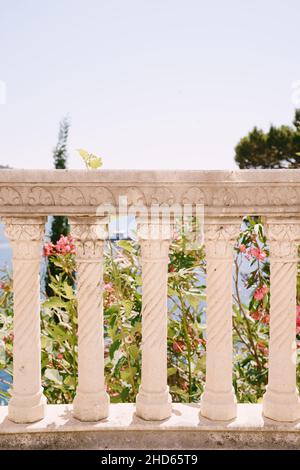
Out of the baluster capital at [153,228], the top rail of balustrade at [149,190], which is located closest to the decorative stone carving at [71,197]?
the top rail of balustrade at [149,190]

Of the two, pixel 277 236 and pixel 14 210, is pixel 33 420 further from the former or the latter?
pixel 277 236

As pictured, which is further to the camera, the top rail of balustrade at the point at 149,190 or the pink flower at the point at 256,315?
the pink flower at the point at 256,315

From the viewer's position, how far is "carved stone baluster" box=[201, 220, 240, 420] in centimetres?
303

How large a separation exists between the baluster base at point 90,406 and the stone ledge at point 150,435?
5cm

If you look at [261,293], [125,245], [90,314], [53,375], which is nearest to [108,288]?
[125,245]

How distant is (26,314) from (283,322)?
1.72 meters

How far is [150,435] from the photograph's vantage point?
3.07 meters

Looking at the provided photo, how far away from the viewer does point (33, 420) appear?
10.1ft

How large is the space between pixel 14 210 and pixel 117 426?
1.59m

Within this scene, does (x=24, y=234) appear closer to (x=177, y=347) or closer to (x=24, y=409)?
(x=24, y=409)

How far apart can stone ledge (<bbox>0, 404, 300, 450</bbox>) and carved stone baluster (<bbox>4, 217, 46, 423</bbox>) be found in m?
0.12

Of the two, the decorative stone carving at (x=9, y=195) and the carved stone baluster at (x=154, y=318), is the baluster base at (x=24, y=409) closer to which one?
the carved stone baluster at (x=154, y=318)

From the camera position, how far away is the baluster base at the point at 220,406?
309 cm
